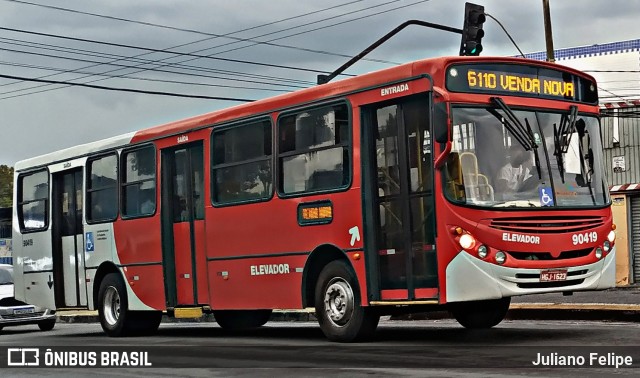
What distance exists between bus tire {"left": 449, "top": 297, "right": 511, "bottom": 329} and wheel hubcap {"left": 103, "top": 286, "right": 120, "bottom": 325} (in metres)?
6.29

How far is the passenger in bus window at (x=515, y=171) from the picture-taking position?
13266mm

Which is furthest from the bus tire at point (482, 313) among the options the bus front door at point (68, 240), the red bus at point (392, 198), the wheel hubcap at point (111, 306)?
the bus front door at point (68, 240)

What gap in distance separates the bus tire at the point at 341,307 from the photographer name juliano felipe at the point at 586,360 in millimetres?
3213

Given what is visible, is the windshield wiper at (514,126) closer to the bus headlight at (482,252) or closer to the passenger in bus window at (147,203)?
the bus headlight at (482,252)

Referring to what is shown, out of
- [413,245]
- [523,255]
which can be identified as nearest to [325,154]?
[413,245]

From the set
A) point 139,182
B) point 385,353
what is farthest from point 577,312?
point 139,182

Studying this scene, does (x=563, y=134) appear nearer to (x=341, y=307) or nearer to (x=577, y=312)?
(x=341, y=307)

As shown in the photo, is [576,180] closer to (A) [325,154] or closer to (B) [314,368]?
(A) [325,154]

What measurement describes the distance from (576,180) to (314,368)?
438cm

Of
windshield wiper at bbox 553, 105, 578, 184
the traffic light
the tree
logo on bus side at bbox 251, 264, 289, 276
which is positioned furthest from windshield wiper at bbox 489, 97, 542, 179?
the tree

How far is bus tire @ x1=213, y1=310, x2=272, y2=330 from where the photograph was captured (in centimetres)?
1944

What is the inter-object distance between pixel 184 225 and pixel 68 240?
375 centimetres

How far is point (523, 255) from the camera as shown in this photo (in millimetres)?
13219

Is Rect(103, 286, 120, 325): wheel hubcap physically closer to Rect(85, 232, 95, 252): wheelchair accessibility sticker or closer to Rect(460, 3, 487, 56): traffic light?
Rect(85, 232, 95, 252): wheelchair accessibility sticker
